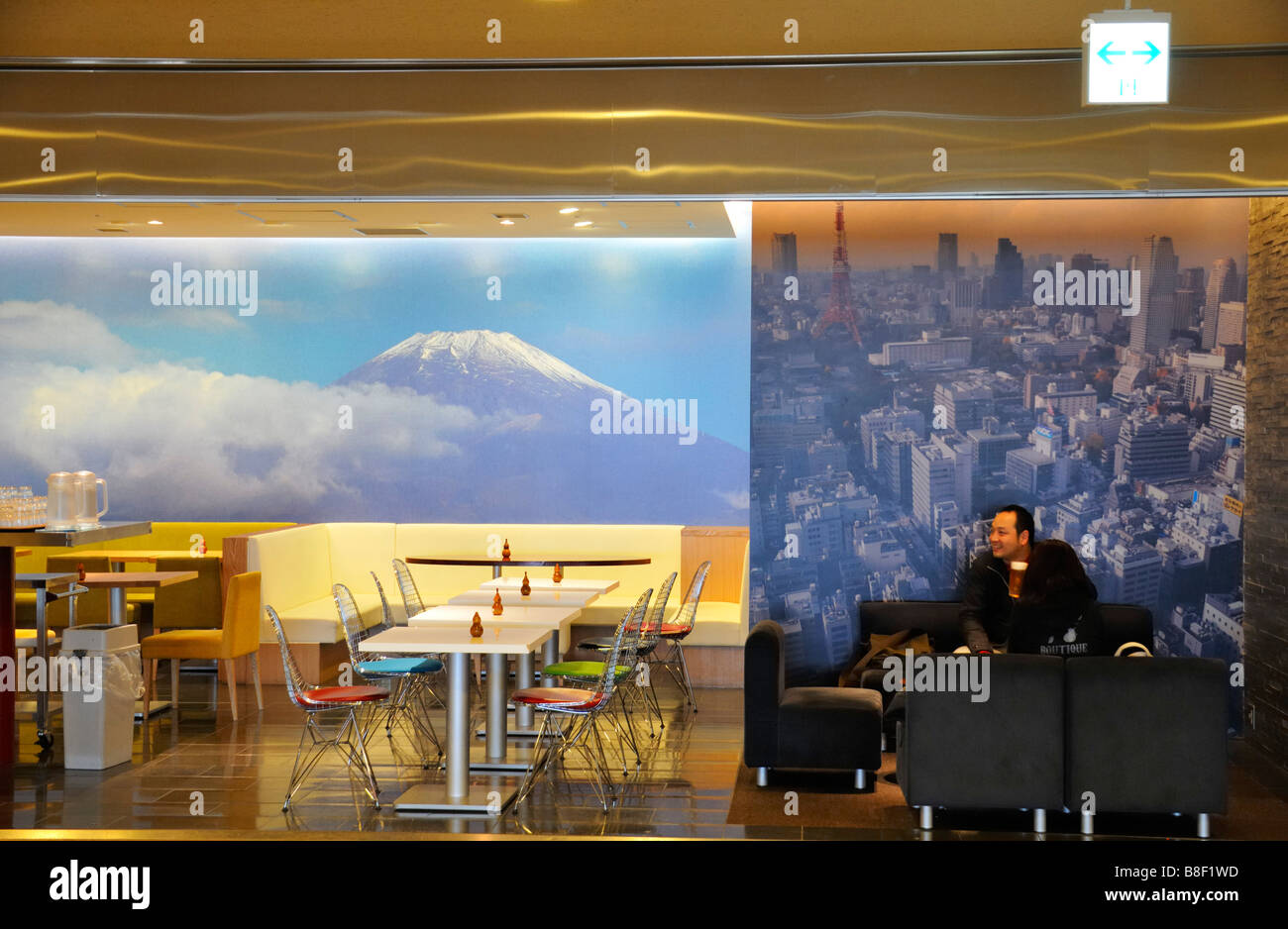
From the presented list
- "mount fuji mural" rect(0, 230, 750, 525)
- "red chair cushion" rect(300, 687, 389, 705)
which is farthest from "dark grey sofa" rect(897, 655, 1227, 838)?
"mount fuji mural" rect(0, 230, 750, 525)

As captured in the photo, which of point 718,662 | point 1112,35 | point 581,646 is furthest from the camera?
point 718,662

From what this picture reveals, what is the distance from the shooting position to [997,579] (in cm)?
754

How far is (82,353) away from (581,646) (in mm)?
6114

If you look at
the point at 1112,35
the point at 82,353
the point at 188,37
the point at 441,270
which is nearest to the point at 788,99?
the point at 1112,35

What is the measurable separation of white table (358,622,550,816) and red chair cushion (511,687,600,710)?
22 centimetres

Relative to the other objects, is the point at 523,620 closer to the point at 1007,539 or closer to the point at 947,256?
the point at 1007,539

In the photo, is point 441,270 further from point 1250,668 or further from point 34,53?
point 1250,668

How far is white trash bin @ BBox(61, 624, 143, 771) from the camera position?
716cm

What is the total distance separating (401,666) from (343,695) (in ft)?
2.41

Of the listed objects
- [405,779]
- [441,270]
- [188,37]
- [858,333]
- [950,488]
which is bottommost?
[405,779]

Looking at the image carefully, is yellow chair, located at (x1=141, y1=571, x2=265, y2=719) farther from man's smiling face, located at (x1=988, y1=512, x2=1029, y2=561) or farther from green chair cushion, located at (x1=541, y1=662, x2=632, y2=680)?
man's smiling face, located at (x1=988, y1=512, x2=1029, y2=561)

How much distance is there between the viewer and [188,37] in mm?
7207

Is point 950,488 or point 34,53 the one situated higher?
point 34,53

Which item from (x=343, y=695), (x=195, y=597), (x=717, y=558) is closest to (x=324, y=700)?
(x=343, y=695)
